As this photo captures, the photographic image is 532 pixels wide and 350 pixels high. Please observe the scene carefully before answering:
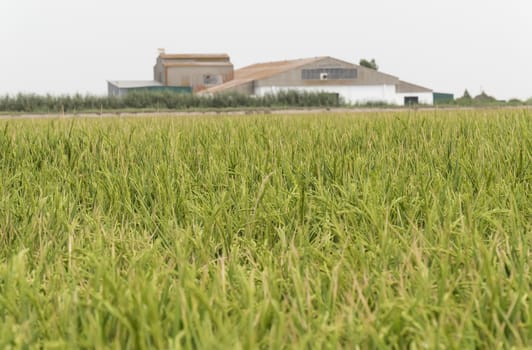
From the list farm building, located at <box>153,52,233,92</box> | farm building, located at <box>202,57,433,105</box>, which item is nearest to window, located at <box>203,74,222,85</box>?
farm building, located at <box>153,52,233,92</box>

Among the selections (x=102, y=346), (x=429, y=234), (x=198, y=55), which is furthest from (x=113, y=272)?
(x=198, y=55)

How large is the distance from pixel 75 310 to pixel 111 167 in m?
1.85

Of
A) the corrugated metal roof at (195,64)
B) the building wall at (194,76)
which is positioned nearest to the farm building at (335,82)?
the building wall at (194,76)

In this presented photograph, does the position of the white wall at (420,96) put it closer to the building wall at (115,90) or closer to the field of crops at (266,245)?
the building wall at (115,90)

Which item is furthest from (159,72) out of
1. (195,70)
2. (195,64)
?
(195,70)

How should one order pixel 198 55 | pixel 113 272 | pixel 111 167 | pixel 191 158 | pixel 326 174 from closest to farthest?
1. pixel 113 272
2. pixel 326 174
3. pixel 111 167
4. pixel 191 158
5. pixel 198 55

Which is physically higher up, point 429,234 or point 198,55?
point 198,55

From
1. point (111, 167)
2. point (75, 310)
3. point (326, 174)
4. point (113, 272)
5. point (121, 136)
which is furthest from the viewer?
point (121, 136)

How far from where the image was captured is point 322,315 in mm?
1178

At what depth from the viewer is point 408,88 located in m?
48.0

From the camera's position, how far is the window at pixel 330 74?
147 feet

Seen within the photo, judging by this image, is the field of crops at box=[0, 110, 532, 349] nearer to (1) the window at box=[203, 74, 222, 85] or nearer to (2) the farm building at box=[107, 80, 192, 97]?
(1) the window at box=[203, 74, 222, 85]

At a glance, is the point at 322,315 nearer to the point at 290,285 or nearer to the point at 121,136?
the point at 290,285

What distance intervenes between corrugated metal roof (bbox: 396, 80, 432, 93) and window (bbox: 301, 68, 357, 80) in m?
4.26
